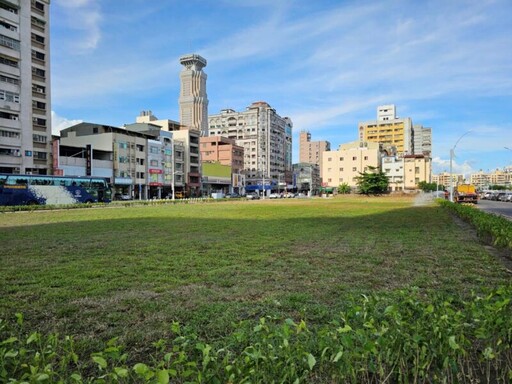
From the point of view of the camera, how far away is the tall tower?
171000 millimetres

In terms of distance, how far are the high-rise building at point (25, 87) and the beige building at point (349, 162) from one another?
8272 cm

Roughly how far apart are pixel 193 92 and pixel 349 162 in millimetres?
89635

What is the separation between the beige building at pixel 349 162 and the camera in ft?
374

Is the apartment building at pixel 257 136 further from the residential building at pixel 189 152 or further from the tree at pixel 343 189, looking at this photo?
the residential building at pixel 189 152

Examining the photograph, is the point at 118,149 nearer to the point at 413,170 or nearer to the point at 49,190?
the point at 49,190

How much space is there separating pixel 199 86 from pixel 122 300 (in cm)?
17777

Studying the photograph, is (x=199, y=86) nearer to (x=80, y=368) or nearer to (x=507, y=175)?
(x=507, y=175)

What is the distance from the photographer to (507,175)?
580ft

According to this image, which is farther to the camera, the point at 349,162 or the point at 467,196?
the point at 349,162

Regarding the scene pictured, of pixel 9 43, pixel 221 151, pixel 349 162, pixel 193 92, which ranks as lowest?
pixel 349 162

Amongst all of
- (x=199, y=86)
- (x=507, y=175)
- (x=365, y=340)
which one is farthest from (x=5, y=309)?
(x=507, y=175)

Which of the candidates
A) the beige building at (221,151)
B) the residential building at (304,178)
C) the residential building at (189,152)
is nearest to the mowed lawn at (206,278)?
the residential building at (189,152)

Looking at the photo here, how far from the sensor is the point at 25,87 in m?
54.0

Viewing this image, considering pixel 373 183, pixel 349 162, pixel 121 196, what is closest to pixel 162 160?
pixel 121 196
